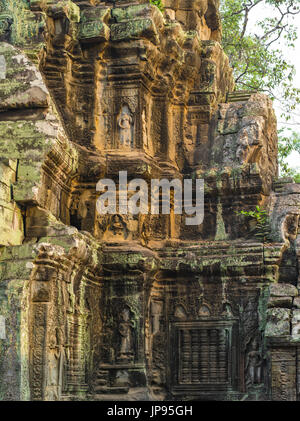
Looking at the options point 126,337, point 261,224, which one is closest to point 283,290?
point 261,224

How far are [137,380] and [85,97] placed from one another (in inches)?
156

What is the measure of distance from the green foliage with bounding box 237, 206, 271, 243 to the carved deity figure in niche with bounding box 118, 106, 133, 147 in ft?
6.07

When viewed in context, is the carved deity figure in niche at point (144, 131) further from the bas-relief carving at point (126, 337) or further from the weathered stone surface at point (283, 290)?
the weathered stone surface at point (283, 290)

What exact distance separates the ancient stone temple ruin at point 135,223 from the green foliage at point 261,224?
0.04 meters

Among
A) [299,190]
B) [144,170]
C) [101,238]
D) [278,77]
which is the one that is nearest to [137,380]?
[101,238]

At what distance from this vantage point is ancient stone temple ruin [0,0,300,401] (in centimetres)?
1037

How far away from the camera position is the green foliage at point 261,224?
11.8 metres

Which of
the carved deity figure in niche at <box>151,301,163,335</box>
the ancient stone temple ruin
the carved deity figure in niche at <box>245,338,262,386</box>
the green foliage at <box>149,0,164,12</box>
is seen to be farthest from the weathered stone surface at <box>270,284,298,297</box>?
the green foliage at <box>149,0,164,12</box>

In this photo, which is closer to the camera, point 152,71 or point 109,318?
point 109,318

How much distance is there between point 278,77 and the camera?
20.4 m

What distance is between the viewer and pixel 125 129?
39.5ft

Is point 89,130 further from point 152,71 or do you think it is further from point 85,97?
point 152,71

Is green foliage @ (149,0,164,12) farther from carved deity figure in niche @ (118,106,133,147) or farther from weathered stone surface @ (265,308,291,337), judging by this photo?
weathered stone surface @ (265,308,291,337)

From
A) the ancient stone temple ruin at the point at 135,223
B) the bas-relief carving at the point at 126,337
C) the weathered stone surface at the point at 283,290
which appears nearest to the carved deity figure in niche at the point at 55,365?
the ancient stone temple ruin at the point at 135,223
